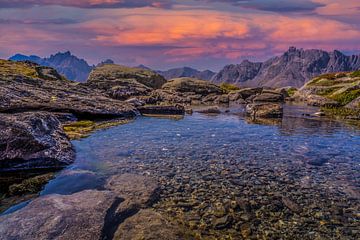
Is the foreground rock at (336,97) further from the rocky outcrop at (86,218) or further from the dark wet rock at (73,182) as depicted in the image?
the rocky outcrop at (86,218)

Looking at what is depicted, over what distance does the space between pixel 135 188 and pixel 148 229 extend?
3524 mm

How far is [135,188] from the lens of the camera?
42.8 feet

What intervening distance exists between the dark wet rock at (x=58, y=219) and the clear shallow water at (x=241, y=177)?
79.4 inches

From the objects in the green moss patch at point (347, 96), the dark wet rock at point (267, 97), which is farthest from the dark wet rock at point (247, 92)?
Answer: the green moss patch at point (347, 96)

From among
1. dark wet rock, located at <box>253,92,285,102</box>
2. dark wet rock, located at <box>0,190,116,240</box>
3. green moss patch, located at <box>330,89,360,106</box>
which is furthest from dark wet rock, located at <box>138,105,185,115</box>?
green moss patch, located at <box>330,89,360,106</box>

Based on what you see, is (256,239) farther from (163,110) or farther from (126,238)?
(163,110)

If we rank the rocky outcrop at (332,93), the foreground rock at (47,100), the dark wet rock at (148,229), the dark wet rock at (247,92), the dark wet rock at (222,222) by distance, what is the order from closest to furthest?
the dark wet rock at (148,229)
the dark wet rock at (222,222)
the foreground rock at (47,100)
the rocky outcrop at (332,93)
the dark wet rock at (247,92)

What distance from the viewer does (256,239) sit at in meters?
9.58

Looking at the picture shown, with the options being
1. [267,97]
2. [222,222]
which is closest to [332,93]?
[267,97]

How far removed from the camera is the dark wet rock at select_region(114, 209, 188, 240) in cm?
933

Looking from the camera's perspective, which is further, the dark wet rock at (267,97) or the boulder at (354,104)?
the dark wet rock at (267,97)

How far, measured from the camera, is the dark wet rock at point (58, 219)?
875 cm

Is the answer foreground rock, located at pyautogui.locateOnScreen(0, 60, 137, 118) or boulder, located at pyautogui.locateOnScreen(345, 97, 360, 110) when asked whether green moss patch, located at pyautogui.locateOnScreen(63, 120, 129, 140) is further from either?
boulder, located at pyautogui.locateOnScreen(345, 97, 360, 110)

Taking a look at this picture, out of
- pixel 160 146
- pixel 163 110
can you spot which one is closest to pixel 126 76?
pixel 163 110
